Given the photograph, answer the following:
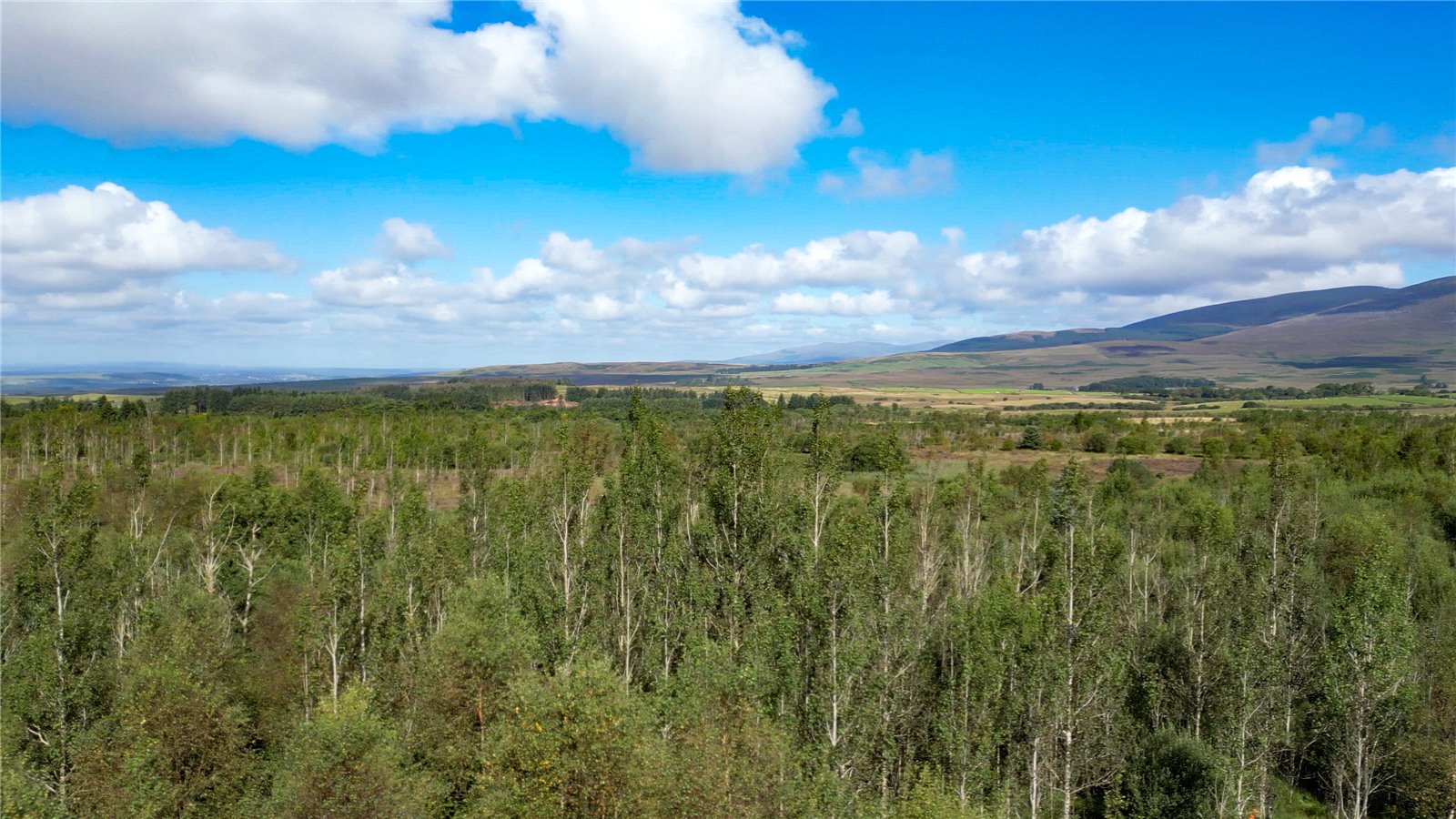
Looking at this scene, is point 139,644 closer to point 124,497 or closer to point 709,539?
point 709,539

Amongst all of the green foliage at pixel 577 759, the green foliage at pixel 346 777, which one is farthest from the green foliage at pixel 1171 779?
the green foliage at pixel 346 777

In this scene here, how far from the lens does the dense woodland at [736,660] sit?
2452 centimetres

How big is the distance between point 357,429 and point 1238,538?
10368cm

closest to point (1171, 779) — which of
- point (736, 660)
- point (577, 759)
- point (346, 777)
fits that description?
point (736, 660)

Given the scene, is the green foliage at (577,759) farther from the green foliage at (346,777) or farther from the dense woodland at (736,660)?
the green foliage at (346,777)

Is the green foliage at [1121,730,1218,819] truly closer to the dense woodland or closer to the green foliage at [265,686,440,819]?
the dense woodland

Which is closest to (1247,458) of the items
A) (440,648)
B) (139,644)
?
(440,648)

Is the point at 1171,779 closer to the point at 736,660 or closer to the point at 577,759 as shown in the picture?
the point at 736,660

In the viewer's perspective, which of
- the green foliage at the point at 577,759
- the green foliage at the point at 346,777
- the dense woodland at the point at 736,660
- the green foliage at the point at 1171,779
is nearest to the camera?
the green foliage at the point at 577,759

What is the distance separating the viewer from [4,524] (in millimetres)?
59969

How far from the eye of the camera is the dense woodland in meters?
24.5

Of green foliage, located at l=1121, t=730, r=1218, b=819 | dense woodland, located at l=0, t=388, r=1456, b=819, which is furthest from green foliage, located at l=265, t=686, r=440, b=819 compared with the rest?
green foliage, located at l=1121, t=730, r=1218, b=819

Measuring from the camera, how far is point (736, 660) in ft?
105

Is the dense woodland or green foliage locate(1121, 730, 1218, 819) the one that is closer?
the dense woodland
